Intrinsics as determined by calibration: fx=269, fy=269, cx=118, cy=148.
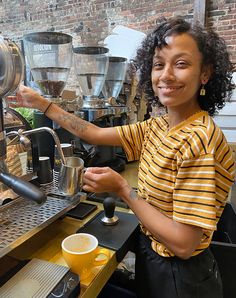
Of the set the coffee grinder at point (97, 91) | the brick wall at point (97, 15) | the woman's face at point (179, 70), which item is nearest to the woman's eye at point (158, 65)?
the woman's face at point (179, 70)

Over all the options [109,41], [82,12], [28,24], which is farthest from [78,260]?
[28,24]

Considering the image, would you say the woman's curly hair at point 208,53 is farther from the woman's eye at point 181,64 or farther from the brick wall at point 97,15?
the brick wall at point 97,15

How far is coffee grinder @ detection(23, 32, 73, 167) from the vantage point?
1.05 meters

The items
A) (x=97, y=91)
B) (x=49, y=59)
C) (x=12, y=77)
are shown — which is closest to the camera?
(x=12, y=77)

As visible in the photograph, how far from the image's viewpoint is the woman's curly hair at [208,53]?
2.44ft

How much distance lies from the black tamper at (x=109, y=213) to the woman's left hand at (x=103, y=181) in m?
0.09

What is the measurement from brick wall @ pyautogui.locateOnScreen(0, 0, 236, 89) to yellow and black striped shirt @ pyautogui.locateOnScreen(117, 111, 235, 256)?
7.74 feet

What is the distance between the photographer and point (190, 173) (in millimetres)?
640

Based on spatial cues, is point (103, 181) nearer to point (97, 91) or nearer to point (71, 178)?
point (71, 178)

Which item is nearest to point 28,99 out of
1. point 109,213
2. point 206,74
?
point 109,213

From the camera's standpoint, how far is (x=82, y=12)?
344 cm

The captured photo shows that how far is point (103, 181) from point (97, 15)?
10.3ft

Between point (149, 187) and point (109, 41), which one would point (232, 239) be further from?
point (109, 41)

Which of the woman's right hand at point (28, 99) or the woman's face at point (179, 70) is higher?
the woman's face at point (179, 70)
